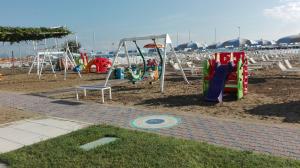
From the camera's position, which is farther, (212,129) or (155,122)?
(155,122)

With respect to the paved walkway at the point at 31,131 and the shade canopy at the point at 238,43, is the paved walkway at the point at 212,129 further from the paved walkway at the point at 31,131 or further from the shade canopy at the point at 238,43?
the shade canopy at the point at 238,43

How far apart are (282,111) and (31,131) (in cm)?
582

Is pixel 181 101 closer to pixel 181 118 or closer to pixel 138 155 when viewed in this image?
pixel 181 118

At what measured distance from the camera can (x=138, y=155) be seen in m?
4.74

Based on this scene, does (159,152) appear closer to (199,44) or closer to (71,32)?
(71,32)

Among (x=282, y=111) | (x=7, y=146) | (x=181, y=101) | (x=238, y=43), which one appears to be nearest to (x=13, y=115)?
(x=7, y=146)

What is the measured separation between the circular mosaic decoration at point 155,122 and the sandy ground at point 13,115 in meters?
2.87

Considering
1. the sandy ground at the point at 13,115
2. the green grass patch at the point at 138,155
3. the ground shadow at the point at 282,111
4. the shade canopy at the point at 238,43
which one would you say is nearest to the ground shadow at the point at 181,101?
the ground shadow at the point at 282,111

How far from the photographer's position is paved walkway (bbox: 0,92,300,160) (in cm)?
519

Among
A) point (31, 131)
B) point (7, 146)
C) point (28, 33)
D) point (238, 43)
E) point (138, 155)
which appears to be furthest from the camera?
point (238, 43)

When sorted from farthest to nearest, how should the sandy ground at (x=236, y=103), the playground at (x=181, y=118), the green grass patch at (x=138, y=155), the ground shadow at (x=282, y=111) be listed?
the sandy ground at (x=236, y=103), the ground shadow at (x=282, y=111), the playground at (x=181, y=118), the green grass patch at (x=138, y=155)

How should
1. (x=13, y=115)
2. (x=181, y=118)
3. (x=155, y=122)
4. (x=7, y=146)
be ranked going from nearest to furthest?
(x=7, y=146)
(x=155, y=122)
(x=181, y=118)
(x=13, y=115)

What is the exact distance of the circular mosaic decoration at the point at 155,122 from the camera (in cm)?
681

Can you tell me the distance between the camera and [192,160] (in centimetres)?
446
